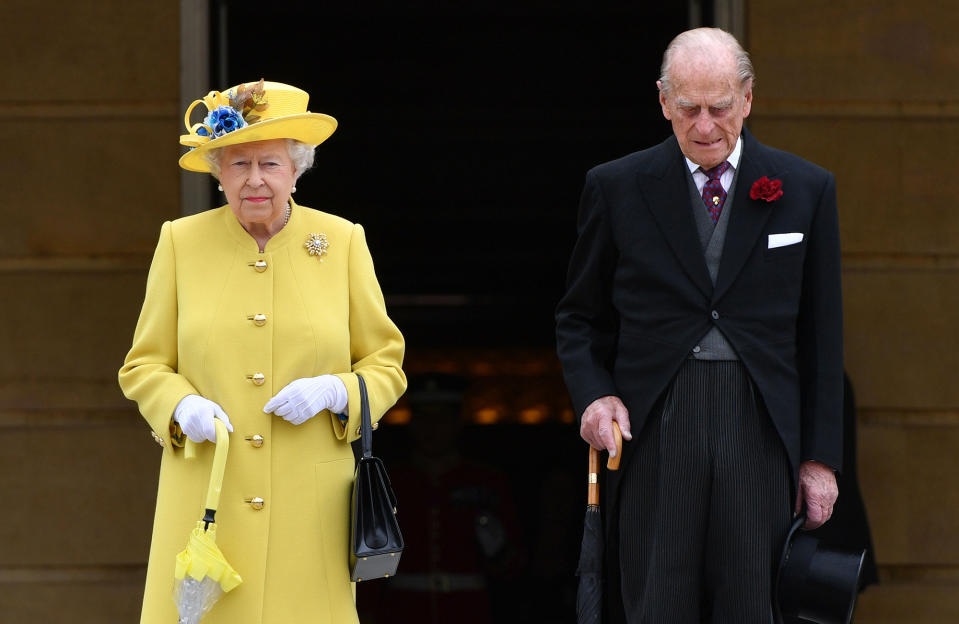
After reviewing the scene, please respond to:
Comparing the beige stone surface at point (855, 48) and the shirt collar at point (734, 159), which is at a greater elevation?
the beige stone surface at point (855, 48)

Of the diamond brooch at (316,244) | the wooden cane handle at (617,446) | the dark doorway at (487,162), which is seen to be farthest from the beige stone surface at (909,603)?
the diamond brooch at (316,244)

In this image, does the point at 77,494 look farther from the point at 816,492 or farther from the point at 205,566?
the point at 816,492

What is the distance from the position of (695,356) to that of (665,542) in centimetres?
45

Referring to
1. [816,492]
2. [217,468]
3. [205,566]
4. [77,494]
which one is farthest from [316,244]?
[77,494]

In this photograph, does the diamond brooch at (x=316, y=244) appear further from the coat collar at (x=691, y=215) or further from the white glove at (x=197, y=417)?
the coat collar at (x=691, y=215)

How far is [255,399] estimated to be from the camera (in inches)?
142

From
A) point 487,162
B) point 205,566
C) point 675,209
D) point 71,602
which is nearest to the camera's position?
point 205,566

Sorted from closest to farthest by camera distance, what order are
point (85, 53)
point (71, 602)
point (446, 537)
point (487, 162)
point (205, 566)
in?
point (205, 566) < point (71, 602) < point (85, 53) < point (446, 537) < point (487, 162)

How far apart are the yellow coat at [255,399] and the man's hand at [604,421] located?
506 millimetres

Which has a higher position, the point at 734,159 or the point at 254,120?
the point at 254,120

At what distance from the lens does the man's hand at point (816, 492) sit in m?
3.59

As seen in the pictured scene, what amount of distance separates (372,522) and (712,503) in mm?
809

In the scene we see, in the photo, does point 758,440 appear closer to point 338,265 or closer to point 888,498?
point 338,265

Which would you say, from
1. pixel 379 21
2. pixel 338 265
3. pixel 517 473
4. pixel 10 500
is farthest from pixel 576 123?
pixel 338 265
